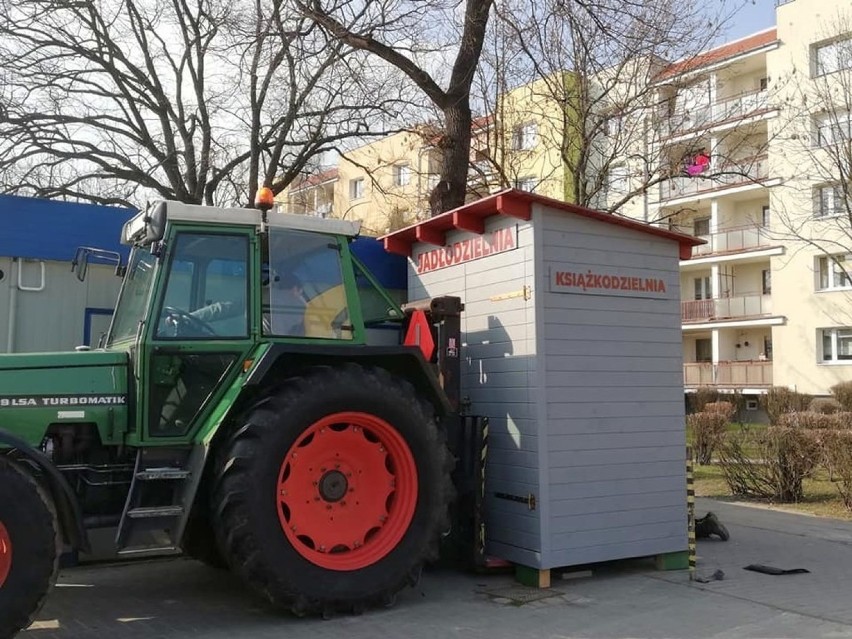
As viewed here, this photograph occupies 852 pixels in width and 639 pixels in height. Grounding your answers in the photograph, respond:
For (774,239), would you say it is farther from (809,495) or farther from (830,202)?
(809,495)

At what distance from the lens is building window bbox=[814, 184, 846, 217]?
1797 centimetres

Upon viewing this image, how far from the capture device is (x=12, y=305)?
759 cm

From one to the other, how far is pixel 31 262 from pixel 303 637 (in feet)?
14.5

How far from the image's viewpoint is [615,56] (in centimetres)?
1398

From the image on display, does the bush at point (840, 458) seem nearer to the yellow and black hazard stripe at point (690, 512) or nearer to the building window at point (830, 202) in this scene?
the yellow and black hazard stripe at point (690, 512)

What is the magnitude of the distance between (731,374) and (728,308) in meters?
2.80

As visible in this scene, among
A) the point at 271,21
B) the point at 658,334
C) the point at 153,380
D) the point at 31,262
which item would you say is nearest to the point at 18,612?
the point at 153,380

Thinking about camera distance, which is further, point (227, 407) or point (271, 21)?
point (271, 21)

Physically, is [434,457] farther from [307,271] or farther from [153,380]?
[153,380]

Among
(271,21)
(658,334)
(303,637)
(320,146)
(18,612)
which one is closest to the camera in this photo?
(18,612)

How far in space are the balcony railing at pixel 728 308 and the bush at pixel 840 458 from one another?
→ 2388 centimetres

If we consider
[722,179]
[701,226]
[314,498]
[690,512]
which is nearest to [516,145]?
[722,179]

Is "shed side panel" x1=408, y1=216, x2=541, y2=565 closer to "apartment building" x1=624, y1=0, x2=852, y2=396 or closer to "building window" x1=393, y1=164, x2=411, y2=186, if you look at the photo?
"apartment building" x1=624, y1=0, x2=852, y2=396

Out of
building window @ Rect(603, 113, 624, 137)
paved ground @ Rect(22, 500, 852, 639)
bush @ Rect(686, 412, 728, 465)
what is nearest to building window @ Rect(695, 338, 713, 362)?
bush @ Rect(686, 412, 728, 465)
